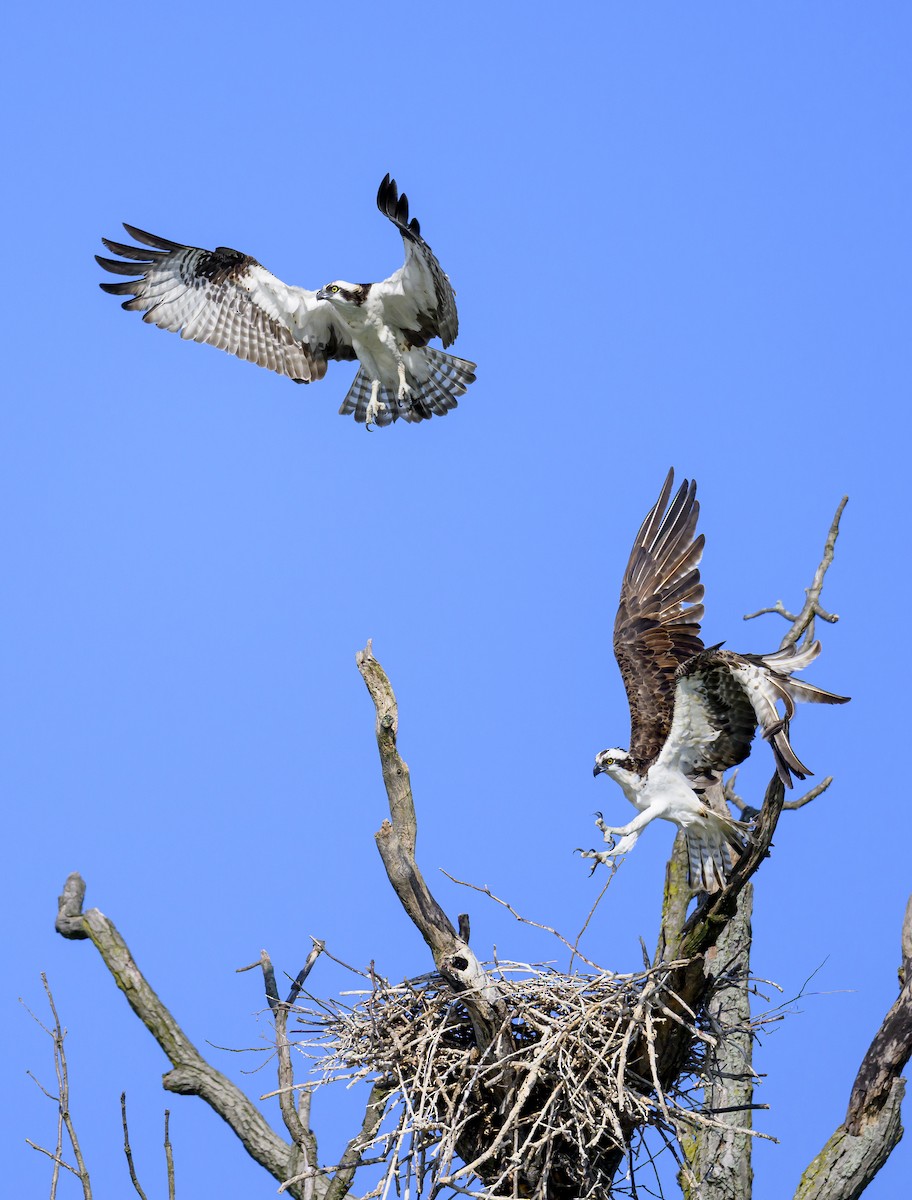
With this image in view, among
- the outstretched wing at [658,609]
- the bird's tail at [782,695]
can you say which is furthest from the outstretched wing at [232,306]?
the bird's tail at [782,695]

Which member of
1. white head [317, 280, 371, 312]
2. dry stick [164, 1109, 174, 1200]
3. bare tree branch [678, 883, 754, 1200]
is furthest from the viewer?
white head [317, 280, 371, 312]

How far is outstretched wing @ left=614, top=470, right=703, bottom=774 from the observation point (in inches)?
299

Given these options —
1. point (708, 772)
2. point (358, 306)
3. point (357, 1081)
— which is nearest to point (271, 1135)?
point (357, 1081)

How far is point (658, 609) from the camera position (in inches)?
323

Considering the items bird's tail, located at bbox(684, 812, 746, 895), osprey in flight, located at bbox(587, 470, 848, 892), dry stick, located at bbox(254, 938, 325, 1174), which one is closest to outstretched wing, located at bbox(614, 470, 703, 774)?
osprey in flight, located at bbox(587, 470, 848, 892)

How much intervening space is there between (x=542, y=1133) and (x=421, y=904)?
107 cm

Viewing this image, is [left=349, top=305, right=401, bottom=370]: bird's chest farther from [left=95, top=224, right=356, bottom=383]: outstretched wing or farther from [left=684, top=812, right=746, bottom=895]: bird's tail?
[left=684, top=812, right=746, bottom=895]: bird's tail

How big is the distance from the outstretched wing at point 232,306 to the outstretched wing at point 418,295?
75 centimetres

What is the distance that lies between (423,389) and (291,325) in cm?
116

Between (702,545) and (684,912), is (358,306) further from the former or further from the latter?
(684,912)

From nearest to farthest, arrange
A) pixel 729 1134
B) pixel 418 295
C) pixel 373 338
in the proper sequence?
pixel 729 1134, pixel 418 295, pixel 373 338

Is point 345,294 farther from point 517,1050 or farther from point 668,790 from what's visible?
point 517,1050

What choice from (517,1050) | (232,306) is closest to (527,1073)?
(517,1050)

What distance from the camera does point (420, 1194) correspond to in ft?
19.5
